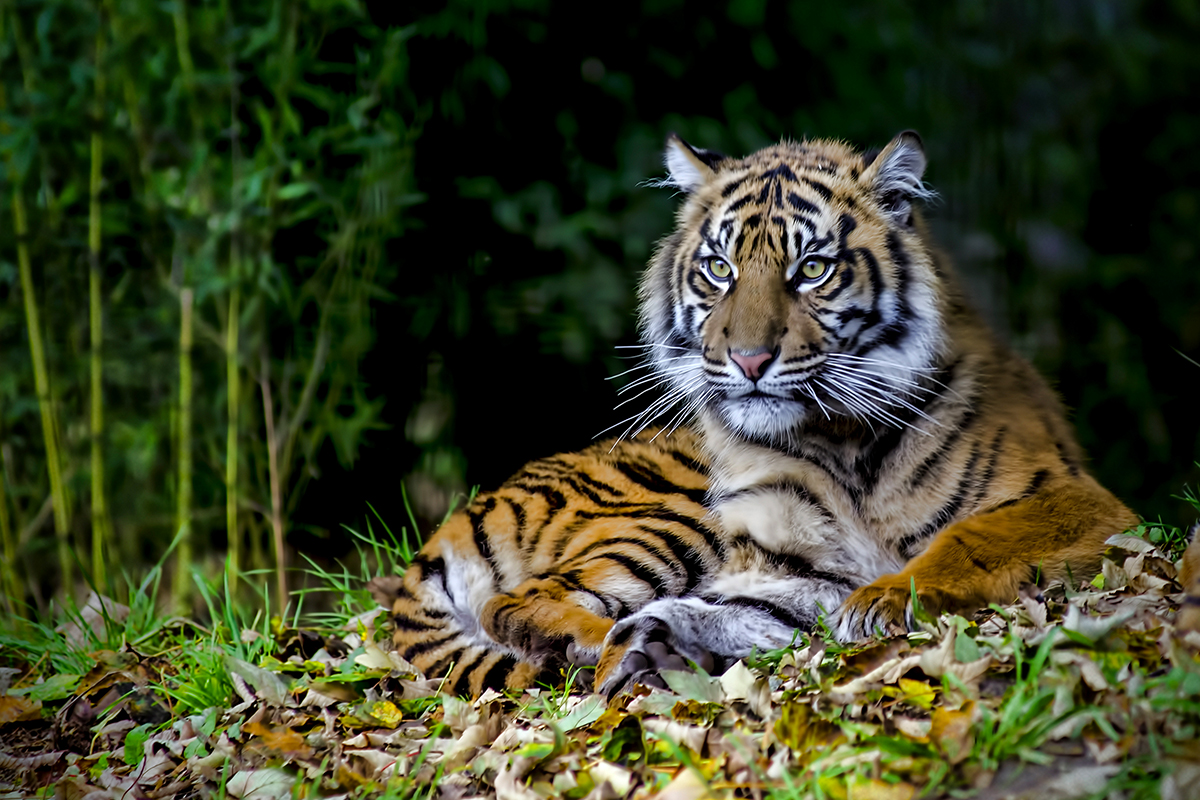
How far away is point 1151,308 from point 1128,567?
162 cm

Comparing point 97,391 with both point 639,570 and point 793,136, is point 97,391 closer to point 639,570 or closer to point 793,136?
point 639,570

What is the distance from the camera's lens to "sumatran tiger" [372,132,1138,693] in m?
2.66

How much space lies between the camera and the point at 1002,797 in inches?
66.3

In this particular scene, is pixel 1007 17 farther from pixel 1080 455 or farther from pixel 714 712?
pixel 714 712

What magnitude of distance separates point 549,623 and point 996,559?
114cm

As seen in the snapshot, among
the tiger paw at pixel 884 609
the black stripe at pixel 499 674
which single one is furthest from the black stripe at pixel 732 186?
the black stripe at pixel 499 674

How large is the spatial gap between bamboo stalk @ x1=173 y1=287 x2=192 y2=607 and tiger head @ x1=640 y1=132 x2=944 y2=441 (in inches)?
80.0

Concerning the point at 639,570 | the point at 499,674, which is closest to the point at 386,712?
the point at 499,674

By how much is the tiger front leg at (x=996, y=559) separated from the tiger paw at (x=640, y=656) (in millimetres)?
400

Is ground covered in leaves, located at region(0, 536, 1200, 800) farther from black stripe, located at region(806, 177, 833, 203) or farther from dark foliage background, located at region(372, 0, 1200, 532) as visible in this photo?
dark foliage background, located at region(372, 0, 1200, 532)

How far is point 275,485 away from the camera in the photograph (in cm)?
391

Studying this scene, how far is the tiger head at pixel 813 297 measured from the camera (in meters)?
2.68

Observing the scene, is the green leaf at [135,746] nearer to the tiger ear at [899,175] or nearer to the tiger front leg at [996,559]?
the tiger front leg at [996,559]

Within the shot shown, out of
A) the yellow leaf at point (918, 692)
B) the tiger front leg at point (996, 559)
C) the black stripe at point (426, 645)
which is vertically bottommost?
the black stripe at point (426, 645)
